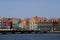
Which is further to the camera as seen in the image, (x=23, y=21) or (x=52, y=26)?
(x=23, y=21)

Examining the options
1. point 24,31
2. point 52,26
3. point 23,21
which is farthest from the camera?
point 23,21

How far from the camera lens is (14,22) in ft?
389

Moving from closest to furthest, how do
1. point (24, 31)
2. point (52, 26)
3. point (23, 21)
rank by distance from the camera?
point (24, 31)
point (52, 26)
point (23, 21)

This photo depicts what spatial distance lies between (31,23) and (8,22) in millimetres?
10510

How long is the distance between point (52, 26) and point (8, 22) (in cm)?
2062

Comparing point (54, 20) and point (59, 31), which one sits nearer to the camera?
point (59, 31)

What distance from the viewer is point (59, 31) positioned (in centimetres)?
10694

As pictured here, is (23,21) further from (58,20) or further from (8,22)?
(58,20)

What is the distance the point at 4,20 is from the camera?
122 m

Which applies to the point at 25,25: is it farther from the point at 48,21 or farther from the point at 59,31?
the point at 59,31

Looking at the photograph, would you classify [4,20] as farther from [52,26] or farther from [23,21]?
[52,26]

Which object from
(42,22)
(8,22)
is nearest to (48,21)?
(42,22)

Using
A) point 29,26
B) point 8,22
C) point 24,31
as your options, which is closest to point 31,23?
point 29,26

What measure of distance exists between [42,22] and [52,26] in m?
6.99
